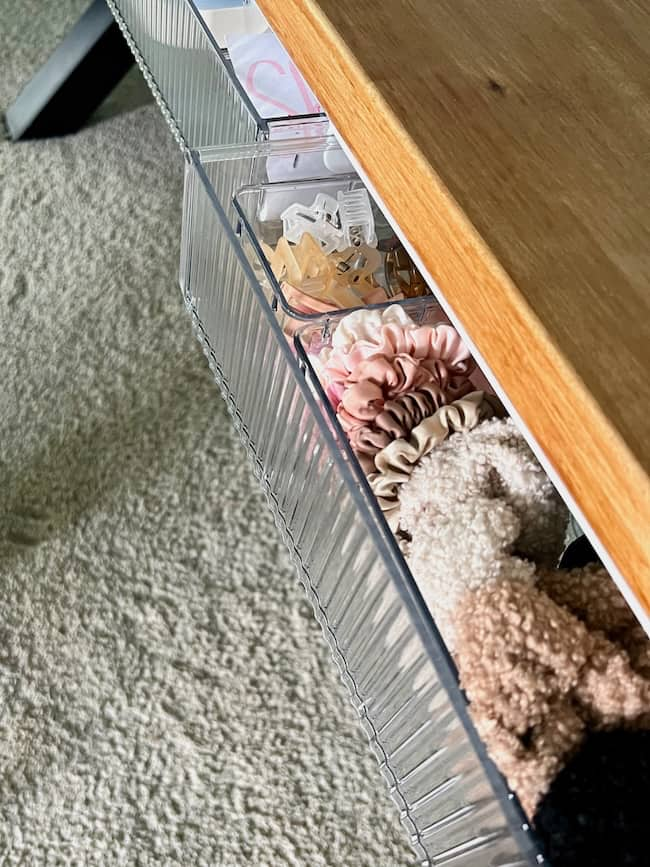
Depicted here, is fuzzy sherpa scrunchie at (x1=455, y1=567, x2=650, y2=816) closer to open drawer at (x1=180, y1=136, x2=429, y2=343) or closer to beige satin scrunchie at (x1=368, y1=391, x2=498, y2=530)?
beige satin scrunchie at (x1=368, y1=391, x2=498, y2=530)

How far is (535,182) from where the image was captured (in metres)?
0.41

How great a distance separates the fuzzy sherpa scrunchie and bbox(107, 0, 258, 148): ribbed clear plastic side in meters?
0.48

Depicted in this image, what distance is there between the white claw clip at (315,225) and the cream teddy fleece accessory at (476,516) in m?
0.22

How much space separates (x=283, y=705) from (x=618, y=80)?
666mm

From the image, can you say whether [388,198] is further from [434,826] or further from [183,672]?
[183,672]

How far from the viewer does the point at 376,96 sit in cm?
44

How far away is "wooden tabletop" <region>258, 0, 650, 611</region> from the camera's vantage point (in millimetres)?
351

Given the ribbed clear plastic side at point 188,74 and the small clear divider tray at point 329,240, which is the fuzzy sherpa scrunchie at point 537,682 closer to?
the small clear divider tray at point 329,240

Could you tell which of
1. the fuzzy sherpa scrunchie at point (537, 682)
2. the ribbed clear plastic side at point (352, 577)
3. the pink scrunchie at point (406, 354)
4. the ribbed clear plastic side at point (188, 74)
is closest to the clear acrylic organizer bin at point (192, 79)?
the ribbed clear plastic side at point (188, 74)

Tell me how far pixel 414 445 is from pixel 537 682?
0.19 metres

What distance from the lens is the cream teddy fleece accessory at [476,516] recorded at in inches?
20.6

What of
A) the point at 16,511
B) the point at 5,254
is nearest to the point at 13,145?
the point at 5,254

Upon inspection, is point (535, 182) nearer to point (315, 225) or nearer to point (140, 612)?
point (315, 225)

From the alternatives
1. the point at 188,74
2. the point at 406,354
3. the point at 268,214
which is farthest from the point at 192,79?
the point at 406,354
